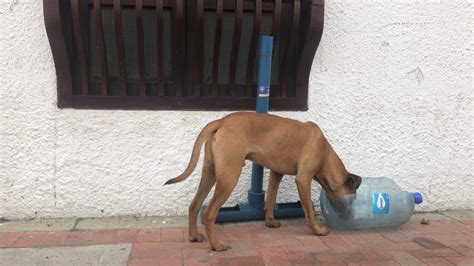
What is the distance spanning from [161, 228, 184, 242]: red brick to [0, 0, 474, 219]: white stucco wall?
382 mm

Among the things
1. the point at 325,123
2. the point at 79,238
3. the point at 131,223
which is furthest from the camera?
the point at 325,123

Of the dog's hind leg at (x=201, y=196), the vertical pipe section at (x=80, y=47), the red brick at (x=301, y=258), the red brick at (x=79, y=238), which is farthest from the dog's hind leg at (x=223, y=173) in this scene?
the vertical pipe section at (x=80, y=47)

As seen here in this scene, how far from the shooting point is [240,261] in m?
3.72

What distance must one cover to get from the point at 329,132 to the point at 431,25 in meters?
1.66

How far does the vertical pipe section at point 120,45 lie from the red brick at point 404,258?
3.03 meters

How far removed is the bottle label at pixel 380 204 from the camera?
4.55 metres

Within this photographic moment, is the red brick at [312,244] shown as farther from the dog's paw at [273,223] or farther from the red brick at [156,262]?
the red brick at [156,262]

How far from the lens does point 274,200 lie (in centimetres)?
462

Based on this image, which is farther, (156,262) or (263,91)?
(263,91)

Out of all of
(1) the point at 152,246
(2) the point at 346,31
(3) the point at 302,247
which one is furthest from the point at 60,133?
(2) the point at 346,31

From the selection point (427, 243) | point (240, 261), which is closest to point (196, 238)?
point (240, 261)

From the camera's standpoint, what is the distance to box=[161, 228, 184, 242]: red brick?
4234 mm

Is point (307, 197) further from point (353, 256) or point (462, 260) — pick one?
point (462, 260)

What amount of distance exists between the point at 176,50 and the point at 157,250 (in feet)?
6.47
